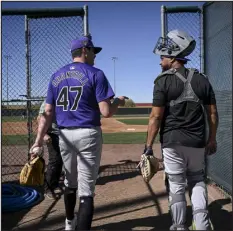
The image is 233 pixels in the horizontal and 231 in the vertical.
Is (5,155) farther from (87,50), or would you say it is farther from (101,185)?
(87,50)

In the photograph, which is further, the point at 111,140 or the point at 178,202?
the point at 111,140

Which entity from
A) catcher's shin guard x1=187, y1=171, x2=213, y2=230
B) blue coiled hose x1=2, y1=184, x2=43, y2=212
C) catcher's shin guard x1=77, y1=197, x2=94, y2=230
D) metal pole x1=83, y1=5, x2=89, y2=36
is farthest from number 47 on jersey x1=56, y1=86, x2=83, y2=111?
metal pole x1=83, y1=5, x2=89, y2=36

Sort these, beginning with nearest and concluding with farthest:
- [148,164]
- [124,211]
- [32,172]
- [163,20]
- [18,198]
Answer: [148,164]
[32,172]
[124,211]
[18,198]
[163,20]

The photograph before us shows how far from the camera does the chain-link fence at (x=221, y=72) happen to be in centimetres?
491

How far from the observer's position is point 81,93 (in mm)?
3406

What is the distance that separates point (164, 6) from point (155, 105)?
291 centimetres

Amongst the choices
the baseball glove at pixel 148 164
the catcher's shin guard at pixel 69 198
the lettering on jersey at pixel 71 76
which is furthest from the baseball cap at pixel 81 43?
the catcher's shin guard at pixel 69 198

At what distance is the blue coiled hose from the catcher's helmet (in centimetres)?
297

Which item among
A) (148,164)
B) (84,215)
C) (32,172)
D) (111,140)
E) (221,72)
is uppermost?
(221,72)

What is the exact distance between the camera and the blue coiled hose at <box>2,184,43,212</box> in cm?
485

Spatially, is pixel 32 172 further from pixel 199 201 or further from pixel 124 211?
pixel 199 201

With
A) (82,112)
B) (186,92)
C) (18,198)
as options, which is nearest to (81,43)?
(82,112)

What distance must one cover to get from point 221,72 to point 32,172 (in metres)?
3.19

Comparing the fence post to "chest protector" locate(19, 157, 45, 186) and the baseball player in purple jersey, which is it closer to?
the baseball player in purple jersey
